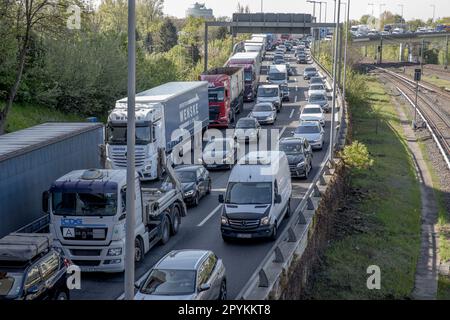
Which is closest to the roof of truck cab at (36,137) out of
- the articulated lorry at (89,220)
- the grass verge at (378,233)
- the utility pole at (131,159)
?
the articulated lorry at (89,220)

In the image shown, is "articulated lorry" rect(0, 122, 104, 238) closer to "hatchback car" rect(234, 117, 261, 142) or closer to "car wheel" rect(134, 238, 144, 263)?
"car wheel" rect(134, 238, 144, 263)

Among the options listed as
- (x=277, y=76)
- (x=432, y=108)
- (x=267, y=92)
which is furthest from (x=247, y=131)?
(x=432, y=108)

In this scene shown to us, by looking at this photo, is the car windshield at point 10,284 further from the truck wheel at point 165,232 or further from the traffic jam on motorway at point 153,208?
the truck wheel at point 165,232

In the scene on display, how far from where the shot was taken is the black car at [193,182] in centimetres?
2748

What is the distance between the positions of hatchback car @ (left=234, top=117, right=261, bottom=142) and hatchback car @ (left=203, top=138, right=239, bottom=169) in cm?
551

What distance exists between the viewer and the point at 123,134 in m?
30.0

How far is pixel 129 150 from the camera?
14.6 m

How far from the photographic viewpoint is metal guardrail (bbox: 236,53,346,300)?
16.7 meters

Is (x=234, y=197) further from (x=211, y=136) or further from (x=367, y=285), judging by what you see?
(x=211, y=136)

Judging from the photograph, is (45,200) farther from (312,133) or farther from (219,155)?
(312,133)

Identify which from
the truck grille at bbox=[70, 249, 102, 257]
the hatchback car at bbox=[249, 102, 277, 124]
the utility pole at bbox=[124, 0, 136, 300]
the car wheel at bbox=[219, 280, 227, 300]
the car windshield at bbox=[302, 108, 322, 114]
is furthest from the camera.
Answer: the hatchback car at bbox=[249, 102, 277, 124]

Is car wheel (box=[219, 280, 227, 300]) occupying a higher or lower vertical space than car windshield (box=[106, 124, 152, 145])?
lower

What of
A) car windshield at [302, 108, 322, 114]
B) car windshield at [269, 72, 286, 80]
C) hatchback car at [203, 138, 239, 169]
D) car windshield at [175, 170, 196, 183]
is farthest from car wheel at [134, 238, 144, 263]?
car windshield at [269, 72, 286, 80]

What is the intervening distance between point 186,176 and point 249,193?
568 cm
